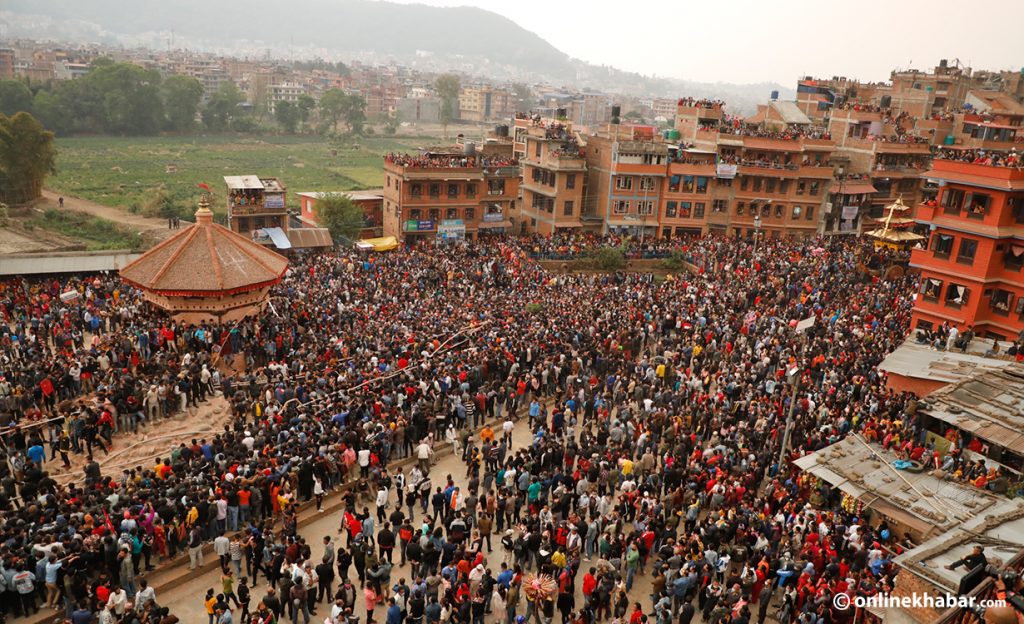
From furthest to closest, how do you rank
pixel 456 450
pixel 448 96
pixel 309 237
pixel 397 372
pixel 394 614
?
pixel 448 96, pixel 309 237, pixel 397 372, pixel 456 450, pixel 394 614

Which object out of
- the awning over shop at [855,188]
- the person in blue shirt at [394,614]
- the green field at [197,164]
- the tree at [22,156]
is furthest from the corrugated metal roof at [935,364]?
the tree at [22,156]

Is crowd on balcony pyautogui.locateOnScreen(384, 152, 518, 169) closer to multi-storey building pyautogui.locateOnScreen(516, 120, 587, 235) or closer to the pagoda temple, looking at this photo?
multi-storey building pyautogui.locateOnScreen(516, 120, 587, 235)

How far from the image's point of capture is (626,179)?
153 ft

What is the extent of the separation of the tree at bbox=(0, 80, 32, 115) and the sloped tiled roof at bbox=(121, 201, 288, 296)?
283 feet

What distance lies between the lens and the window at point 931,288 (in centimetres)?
2703

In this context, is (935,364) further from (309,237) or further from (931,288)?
(309,237)

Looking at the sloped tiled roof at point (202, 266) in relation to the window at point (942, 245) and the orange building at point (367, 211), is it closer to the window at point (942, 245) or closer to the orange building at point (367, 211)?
the window at point (942, 245)

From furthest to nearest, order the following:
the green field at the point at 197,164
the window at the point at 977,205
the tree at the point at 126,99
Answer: the tree at the point at 126,99 < the green field at the point at 197,164 < the window at the point at 977,205

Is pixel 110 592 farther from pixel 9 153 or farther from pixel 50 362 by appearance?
pixel 9 153

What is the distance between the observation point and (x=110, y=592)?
12.0 m

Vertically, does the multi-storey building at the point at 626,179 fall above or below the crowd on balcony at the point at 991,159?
below

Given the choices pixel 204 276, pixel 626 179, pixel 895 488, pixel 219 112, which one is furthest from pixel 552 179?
pixel 219 112

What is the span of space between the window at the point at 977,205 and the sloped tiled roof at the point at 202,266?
25.0 m

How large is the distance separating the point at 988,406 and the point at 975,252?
963 cm
